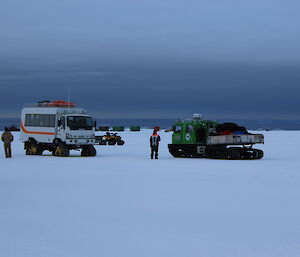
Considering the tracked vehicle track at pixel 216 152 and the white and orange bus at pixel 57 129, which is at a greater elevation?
the white and orange bus at pixel 57 129

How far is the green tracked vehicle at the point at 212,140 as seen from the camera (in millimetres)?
28453

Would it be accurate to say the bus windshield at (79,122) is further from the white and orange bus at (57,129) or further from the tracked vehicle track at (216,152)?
→ the tracked vehicle track at (216,152)

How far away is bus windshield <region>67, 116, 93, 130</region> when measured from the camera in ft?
97.9

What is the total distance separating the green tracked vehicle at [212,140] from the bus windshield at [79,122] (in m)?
4.50

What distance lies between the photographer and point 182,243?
26.9 feet

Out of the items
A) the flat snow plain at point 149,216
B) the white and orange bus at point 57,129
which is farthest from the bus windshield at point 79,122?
the flat snow plain at point 149,216

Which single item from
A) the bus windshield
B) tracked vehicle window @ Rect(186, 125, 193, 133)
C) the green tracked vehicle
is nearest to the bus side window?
the bus windshield

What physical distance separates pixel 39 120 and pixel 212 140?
943cm

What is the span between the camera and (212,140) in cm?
2925

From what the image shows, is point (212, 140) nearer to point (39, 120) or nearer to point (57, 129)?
point (57, 129)

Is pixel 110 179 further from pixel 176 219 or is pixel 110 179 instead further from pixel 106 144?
pixel 106 144

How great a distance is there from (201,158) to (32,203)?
18887 millimetres

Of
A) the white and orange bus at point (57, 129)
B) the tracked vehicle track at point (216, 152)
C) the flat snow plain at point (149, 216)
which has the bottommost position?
the flat snow plain at point (149, 216)

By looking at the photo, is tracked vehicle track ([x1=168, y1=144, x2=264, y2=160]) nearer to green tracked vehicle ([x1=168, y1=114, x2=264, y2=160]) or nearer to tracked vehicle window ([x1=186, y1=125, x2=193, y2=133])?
green tracked vehicle ([x1=168, y1=114, x2=264, y2=160])
